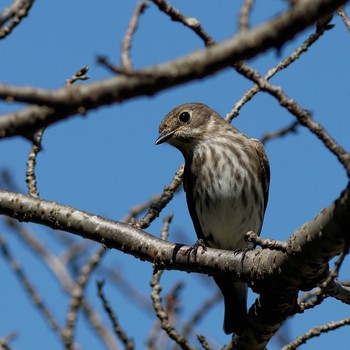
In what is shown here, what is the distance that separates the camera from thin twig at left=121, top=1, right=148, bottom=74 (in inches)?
75.6

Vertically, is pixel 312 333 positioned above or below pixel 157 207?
below

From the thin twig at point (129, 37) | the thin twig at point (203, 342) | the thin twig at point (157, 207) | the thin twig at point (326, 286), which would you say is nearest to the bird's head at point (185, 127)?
the thin twig at point (157, 207)

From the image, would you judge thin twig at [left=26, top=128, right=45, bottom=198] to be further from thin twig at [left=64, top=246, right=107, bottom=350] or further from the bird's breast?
the bird's breast

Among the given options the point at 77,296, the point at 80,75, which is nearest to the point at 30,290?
the point at 77,296

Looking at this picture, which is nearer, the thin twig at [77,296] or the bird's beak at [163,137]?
the thin twig at [77,296]

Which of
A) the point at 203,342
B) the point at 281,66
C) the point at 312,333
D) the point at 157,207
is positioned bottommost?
the point at 312,333

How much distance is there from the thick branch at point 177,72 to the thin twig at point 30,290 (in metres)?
3.12

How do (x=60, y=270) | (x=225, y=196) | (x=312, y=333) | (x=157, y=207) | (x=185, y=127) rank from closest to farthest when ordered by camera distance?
(x=312, y=333), (x=157, y=207), (x=60, y=270), (x=225, y=196), (x=185, y=127)

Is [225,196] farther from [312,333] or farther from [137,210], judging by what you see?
[312,333]

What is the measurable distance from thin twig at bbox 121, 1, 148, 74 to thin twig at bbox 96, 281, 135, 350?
2.27 m

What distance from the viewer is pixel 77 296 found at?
493cm

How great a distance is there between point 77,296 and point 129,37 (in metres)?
Answer: 2.70

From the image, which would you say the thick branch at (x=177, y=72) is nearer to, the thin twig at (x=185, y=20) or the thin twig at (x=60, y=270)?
the thin twig at (x=185, y=20)

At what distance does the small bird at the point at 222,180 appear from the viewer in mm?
7086
